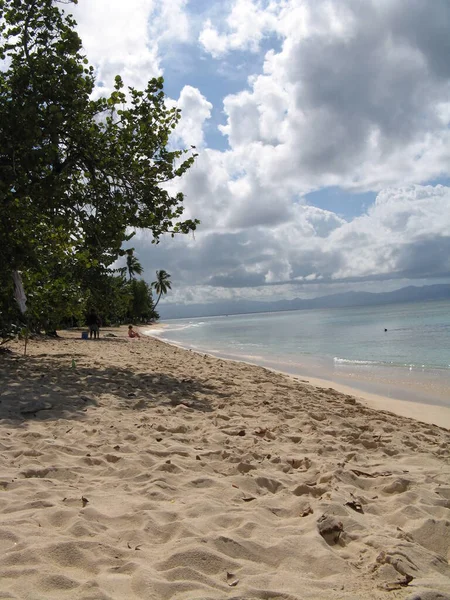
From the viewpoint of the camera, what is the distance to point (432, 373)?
53.4 feet

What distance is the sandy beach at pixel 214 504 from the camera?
8.00ft

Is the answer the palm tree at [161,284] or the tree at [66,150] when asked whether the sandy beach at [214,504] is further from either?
the palm tree at [161,284]

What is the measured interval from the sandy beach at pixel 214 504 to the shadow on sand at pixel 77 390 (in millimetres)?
79

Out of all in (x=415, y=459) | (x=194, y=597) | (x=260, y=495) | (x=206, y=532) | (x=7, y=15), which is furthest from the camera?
(x=7, y=15)

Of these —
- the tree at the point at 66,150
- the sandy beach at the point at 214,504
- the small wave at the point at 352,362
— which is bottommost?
the small wave at the point at 352,362

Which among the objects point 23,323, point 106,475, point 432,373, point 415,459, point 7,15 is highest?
point 7,15

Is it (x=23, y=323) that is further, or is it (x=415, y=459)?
(x=23, y=323)

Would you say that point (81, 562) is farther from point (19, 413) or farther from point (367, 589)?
point (19, 413)

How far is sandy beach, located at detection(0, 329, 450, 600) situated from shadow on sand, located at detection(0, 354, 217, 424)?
0.08 metres

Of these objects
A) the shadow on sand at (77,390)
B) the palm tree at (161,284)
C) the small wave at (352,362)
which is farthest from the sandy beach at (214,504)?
the palm tree at (161,284)

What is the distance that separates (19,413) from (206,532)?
4161 mm

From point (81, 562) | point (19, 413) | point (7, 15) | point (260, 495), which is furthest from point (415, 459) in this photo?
point (7, 15)

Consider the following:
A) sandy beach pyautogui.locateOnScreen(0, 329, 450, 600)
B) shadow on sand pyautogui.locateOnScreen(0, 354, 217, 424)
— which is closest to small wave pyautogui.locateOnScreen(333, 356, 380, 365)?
shadow on sand pyautogui.locateOnScreen(0, 354, 217, 424)

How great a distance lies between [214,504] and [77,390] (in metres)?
5.15
